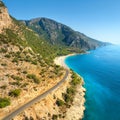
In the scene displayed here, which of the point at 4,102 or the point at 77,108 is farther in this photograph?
the point at 77,108

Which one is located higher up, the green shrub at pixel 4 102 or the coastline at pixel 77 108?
the green shrub at pixel 4 102

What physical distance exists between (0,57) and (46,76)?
25.7 metres

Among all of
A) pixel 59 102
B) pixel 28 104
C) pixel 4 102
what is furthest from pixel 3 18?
pixel 28 104

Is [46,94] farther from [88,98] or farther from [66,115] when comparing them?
[88,98]

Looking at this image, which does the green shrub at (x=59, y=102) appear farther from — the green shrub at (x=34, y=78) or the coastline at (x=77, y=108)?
the green shrub at (x=34, y=78)

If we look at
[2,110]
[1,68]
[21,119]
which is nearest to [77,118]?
[21,119]

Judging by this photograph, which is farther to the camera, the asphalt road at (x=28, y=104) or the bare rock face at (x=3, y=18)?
the bare rock face at (x=3, y=18)

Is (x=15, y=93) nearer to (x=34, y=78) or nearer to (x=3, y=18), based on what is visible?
(x=34, y=78)

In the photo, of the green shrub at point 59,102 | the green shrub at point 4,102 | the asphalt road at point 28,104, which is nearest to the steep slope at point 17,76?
the green shrub at point 4,102

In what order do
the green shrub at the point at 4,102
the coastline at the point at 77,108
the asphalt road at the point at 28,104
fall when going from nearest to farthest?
the asphalt road at the point at 28,104 < the green shrub at the point at 4,102 < the coastline at the point at 77,108

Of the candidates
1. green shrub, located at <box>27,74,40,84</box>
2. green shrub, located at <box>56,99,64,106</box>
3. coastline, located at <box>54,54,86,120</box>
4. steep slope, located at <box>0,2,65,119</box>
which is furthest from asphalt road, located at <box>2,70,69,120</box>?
coastline, located at <box>54,54,86,120</box>

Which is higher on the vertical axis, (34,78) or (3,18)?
(3,18)

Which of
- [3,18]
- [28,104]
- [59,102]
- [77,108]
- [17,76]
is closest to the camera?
[28,104]

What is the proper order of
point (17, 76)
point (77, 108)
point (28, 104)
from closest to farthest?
point (28, 104), point (77, 108), point (17, 76)
